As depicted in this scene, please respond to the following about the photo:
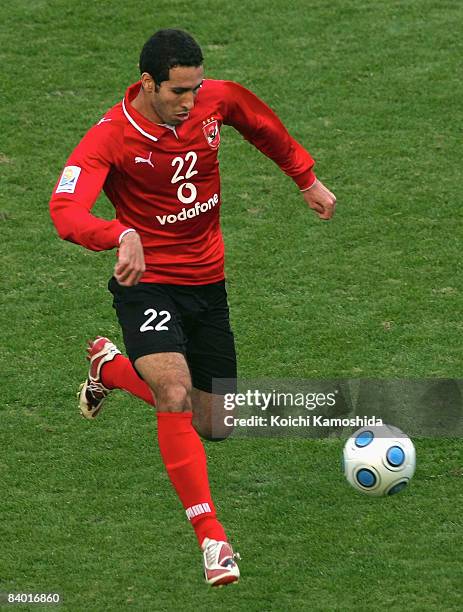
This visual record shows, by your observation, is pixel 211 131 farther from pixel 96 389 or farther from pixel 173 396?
pixel 96 389

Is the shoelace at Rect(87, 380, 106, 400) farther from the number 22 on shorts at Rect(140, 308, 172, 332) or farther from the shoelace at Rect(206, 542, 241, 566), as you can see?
the shoelace at Rect(206, 542, 241, 566)

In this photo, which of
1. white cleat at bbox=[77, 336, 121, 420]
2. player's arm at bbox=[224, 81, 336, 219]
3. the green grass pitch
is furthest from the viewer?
white cleat at bbox=[77, 336, 121, 420]

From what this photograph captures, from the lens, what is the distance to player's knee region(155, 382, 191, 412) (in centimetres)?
659

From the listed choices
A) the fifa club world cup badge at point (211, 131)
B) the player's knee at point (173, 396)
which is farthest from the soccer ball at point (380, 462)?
the fifa club world cup badge at point (211, 131)

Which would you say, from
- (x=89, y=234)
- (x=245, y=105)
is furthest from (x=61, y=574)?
(x=245, y=105)

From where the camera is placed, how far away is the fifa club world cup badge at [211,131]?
7.08 metres

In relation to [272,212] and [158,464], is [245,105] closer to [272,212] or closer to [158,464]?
[158,464]

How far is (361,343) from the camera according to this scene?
29.3 ft

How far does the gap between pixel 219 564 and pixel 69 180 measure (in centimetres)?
184

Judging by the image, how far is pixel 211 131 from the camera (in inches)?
280

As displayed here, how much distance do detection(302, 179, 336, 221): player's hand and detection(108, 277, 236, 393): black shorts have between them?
0.64m

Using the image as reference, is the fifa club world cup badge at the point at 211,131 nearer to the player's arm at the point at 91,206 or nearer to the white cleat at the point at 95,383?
the player's arm at the point at 91,206

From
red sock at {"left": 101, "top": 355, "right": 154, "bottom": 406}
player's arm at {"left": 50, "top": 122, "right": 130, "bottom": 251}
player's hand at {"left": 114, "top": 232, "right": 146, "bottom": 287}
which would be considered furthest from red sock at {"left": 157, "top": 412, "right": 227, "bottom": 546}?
red sock at {"left": 101, "top": 355, "right": 154, "bottom": 406}

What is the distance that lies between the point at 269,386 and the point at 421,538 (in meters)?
1.77
